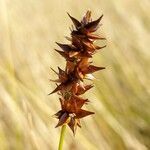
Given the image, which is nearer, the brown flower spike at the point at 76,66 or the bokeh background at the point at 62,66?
the brown flower spike at the point at 76,66

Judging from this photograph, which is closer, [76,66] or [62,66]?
[76,66]

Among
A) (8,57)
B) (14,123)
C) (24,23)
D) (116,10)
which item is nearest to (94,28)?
(14,123)

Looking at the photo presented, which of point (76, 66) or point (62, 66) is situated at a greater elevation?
point (62, 66)

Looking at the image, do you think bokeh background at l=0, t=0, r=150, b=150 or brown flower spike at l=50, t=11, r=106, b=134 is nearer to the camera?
brown flower spike at l=50, t=11, r=106, b=134

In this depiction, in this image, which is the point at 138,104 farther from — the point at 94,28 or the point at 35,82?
the point at 94,28
